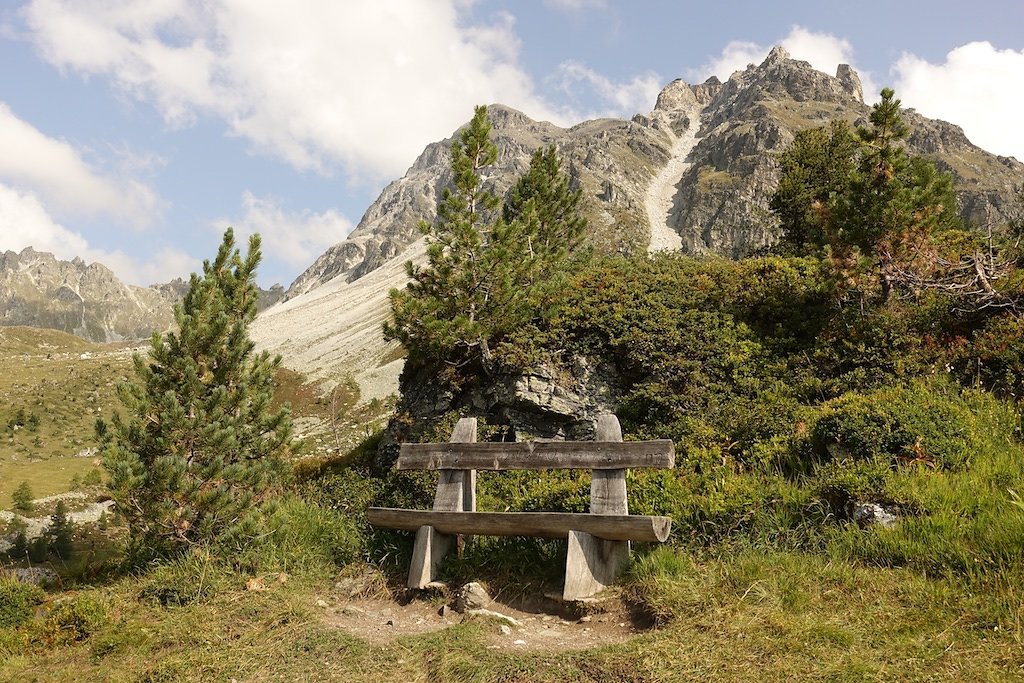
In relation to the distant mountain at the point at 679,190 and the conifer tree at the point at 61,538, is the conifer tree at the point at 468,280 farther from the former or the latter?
the distant mountain at the point at 679,190

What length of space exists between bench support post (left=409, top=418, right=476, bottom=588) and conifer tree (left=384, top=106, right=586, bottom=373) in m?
4.34

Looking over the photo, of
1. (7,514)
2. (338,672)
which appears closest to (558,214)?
(338,672)

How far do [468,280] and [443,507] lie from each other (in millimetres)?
6424

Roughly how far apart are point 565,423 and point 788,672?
7.80 metres

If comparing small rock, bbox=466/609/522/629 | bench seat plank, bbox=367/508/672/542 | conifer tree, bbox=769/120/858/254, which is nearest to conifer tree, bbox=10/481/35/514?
bench seat plank, bbox=367/508/672/542

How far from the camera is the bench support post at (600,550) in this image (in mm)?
6824

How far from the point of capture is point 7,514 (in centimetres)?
2973

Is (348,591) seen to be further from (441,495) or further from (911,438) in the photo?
(911,438)

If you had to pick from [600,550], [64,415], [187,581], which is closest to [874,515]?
[600,550]

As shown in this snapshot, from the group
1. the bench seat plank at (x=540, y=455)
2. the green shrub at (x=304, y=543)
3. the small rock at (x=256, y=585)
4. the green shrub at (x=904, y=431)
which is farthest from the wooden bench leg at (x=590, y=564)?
the small rock at (x=256, y=585)

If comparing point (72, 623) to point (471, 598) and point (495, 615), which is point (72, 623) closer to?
point (471, 598)

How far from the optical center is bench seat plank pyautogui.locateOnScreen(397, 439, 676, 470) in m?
7.21

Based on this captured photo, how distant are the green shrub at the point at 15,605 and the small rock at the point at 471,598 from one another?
5276mm

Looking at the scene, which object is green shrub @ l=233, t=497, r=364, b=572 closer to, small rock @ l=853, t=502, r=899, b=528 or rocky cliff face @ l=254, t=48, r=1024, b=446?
small rock @ l=853, t=502, r=899, b=528
